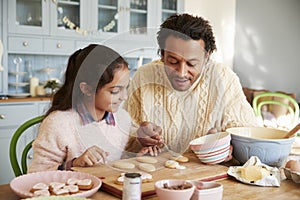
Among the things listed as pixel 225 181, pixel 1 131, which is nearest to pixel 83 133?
pixel 225 181

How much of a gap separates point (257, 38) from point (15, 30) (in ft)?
8.28

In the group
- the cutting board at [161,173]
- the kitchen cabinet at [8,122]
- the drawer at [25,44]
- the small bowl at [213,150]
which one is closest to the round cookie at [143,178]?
the cutting board at [161,173]

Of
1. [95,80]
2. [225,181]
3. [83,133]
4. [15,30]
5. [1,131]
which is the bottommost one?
[1,131]

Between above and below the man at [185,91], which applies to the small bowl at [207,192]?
→ below

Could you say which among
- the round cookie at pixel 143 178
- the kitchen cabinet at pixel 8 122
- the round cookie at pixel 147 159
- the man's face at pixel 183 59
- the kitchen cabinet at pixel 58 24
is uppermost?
the kitchen cabinet at pixel 58 24

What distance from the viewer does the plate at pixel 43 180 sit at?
0.94 m

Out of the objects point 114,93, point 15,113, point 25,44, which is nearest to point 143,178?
point 114,93

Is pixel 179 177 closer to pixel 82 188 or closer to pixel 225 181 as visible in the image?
pixel 225 181

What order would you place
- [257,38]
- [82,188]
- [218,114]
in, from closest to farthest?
[82,188] → [218,114] → [257,38]

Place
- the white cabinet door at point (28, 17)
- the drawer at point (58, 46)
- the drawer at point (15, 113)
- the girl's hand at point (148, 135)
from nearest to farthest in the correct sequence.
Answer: the girl's hand at point (148, 135)
the drawer at point (15, 113)
the white cabinet door at point (28, 17)
the drawer at point (58, 46)

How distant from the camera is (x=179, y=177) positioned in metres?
1.12

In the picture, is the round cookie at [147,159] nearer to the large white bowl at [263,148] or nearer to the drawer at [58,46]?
the large white bowl at [263,148]

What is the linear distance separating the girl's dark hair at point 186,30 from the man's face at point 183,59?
0.02 meters

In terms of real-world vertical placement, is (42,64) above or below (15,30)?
below
